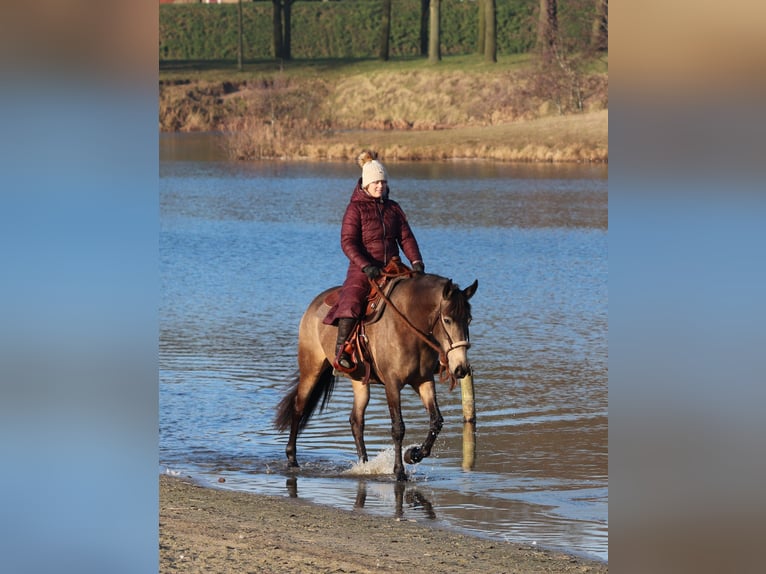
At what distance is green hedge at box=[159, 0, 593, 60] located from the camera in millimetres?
79812

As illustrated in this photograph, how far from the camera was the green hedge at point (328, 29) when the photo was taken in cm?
7981

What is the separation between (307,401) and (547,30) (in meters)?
44.6

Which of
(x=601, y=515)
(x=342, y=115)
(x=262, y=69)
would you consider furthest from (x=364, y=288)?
(x=262, y=69)

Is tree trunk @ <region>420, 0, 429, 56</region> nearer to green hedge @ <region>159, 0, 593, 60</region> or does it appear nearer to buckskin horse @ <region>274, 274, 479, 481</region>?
green hedge @ <region>159, 0, 593, 60</region>

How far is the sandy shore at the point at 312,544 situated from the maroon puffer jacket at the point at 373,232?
6.21ft

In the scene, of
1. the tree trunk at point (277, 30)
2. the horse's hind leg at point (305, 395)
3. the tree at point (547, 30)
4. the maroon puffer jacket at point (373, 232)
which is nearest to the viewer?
the maroon puffer jacket at point (373, 232)

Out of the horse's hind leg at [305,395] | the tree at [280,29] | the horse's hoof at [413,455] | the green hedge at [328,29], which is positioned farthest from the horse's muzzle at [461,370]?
the green hedge at [328,29]

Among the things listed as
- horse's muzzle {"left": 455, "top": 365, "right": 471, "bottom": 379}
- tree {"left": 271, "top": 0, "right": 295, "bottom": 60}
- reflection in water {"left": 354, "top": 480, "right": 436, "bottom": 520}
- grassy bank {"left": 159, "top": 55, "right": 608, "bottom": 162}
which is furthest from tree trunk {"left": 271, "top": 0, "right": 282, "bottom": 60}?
horse's muzzle {"left": 455, "top": 365, "right": 471, "bottom": 379}

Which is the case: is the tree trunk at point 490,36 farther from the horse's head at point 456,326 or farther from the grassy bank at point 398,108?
the horse's head at point 456,326

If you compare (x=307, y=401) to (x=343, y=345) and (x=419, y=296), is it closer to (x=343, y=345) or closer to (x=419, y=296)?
(x=343, y=345)
